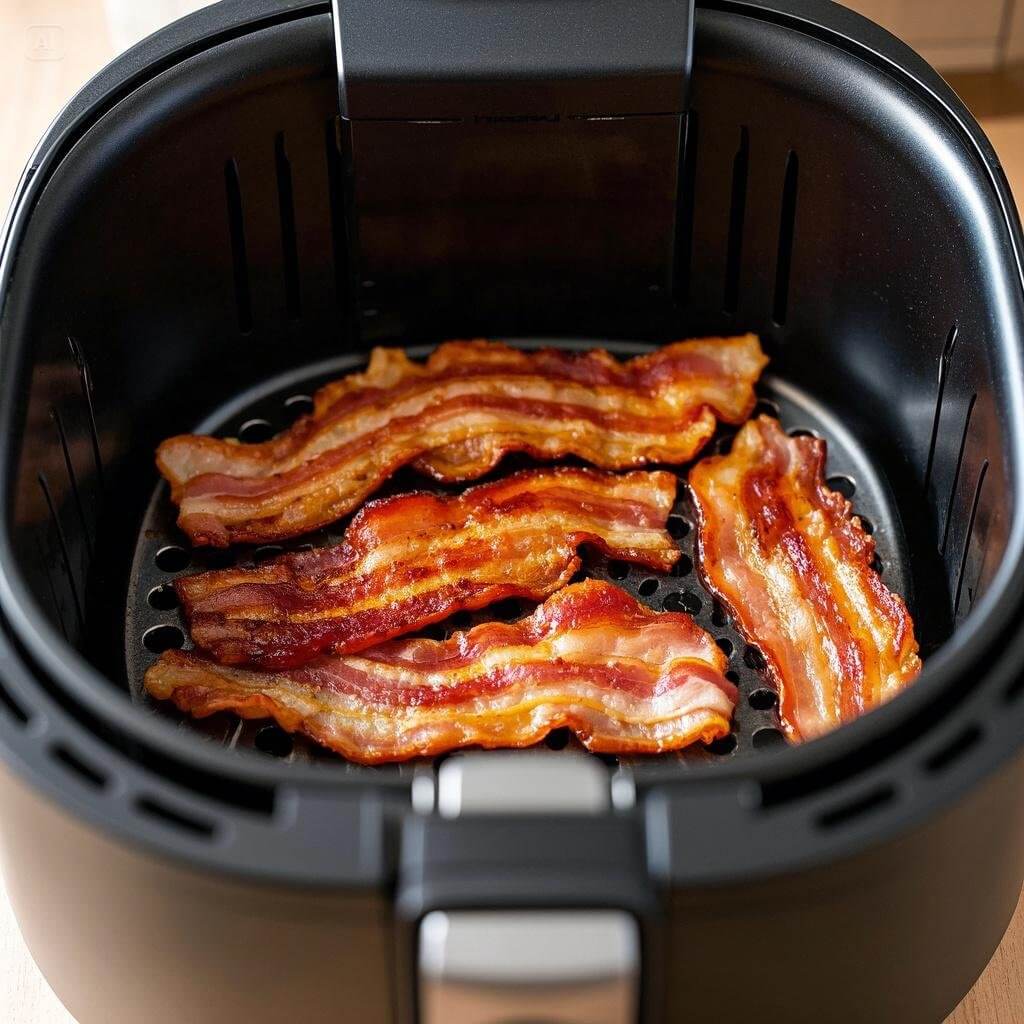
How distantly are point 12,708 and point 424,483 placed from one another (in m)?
0.47

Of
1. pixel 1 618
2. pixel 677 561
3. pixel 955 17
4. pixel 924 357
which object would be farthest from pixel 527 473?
pixel 955 17

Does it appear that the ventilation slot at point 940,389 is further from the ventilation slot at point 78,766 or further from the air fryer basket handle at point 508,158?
the ventilation slot at point 78,766

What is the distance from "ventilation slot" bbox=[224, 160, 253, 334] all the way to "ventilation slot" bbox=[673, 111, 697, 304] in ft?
1.04

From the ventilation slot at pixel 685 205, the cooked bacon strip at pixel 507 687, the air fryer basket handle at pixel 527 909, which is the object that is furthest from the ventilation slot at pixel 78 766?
the ventilation slot at pixel 685 205

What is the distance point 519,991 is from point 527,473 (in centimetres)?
53

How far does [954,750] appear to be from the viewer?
2.29 feet

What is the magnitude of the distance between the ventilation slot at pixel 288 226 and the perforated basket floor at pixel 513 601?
6cm

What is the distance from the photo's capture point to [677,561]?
108cm

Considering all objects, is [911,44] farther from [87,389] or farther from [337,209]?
[87,389]

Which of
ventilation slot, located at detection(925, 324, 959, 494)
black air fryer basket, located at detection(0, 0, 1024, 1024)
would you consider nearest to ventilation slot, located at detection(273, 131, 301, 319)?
black air fryer basket, located at detection(0, 0, 1024, 1024)

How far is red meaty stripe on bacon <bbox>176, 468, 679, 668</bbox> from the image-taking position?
1012 mm

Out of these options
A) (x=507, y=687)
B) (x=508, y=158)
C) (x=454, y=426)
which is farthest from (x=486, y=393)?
(x=507, y=687)

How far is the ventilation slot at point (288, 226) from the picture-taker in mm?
1127

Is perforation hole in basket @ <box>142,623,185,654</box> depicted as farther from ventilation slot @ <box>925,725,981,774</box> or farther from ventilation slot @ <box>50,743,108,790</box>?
ventilation slot @ <box>925,725,981,774</box>
